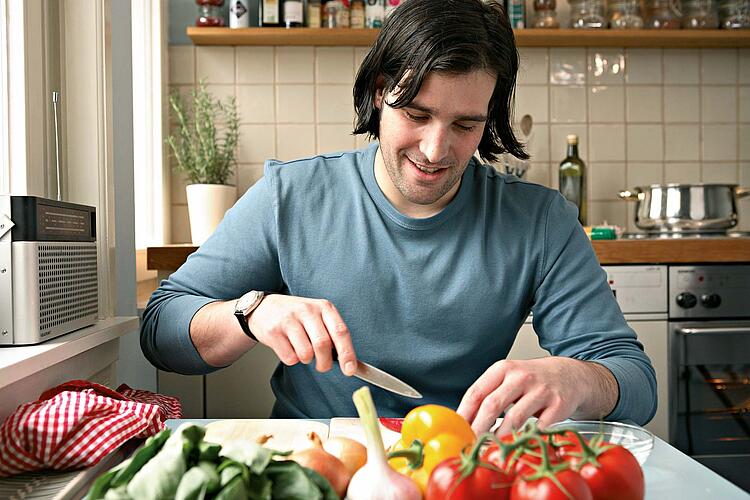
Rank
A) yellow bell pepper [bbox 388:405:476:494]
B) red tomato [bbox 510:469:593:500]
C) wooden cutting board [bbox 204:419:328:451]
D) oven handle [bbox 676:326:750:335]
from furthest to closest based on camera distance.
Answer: oven handle [bbox 676:326:750:335], wooden cutting board [bbox 204:419:328:451], yellow bell pepper [bbox 388:405:476:494], red tomato [bbox 510:469:593:500]

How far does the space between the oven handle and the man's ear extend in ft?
4.08

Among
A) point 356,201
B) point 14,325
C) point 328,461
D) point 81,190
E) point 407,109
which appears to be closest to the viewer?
point 328,461

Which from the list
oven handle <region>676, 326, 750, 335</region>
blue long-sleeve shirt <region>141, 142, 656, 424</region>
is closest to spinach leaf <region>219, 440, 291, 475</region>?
blue long-sleeve shirt <region>141, 142, 656, 424</region>

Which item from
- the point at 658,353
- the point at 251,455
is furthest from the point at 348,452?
the point at 658,353

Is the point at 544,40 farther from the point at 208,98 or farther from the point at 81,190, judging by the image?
the point at 81,190

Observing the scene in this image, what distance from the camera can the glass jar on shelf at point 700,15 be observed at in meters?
2.84

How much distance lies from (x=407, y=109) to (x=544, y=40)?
168 centimetres

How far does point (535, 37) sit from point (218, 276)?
1.75 m

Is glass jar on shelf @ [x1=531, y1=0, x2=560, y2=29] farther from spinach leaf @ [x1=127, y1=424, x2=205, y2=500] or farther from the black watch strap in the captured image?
spinach leaf @ [x1=127, y1=424, x2=205, y2=500]

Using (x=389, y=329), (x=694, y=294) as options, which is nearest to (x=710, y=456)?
(x=694, y=294)

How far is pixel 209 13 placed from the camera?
8.92ft

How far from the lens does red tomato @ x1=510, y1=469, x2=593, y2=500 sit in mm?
562

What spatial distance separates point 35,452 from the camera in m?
0.93

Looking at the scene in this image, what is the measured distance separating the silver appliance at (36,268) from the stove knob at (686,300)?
162cm
